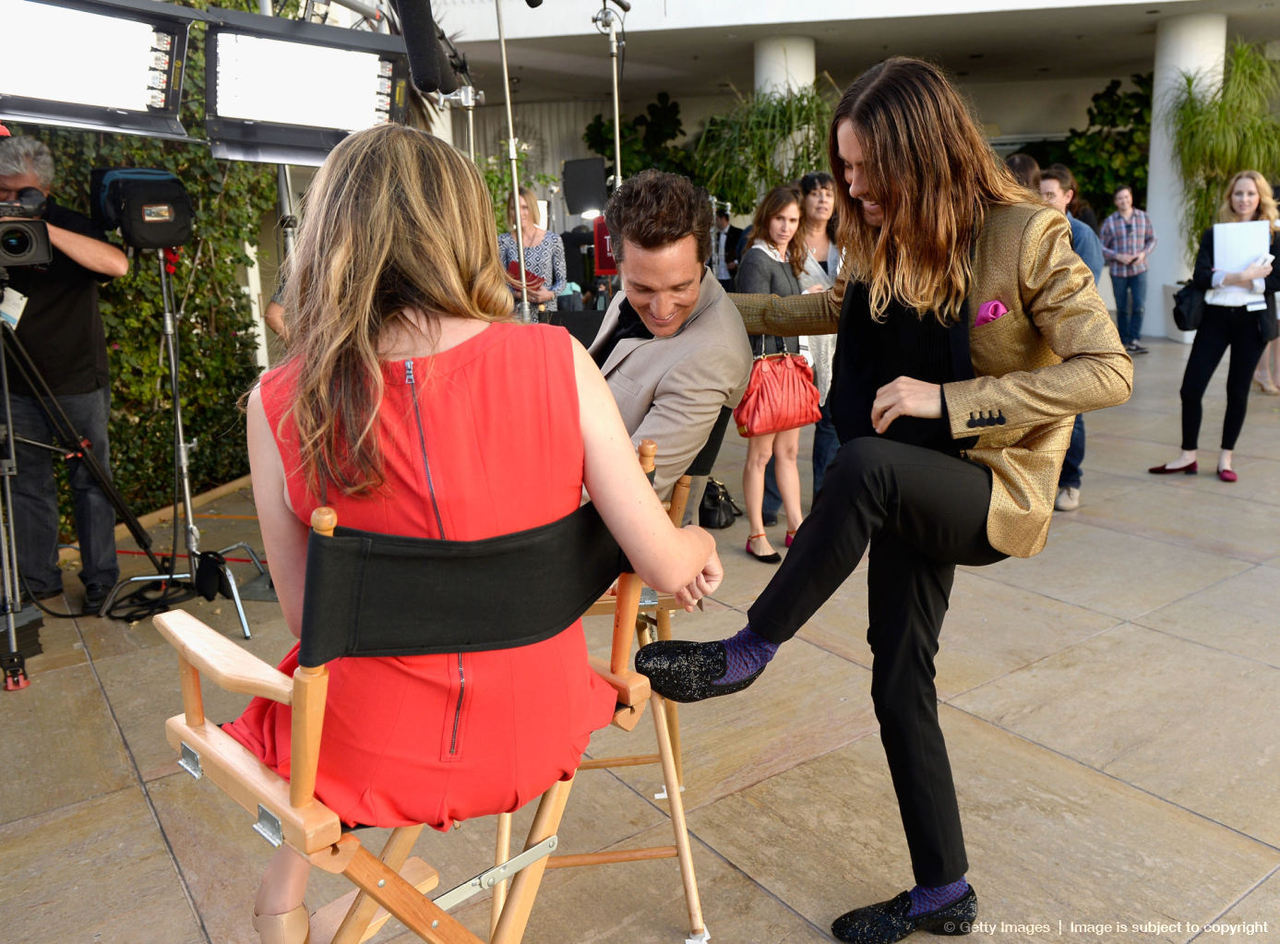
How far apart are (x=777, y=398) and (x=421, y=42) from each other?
1.98 metres

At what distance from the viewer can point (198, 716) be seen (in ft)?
5.44

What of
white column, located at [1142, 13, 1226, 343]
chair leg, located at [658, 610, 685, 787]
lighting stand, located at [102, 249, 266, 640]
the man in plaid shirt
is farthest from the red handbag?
white column, located at [1142, 13, 1226, 343]

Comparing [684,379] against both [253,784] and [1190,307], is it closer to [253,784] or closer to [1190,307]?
[253,784]

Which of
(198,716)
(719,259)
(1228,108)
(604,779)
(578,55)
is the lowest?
(604,779)

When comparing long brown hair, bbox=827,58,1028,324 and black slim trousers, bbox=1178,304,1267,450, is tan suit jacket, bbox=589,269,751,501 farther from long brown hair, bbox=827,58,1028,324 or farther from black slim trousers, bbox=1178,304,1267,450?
black slim trousers, bbox=1178,304,1267,450

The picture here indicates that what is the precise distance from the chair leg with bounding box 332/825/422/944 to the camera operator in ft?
10.6

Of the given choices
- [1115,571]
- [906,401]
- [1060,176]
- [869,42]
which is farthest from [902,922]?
[869,42]

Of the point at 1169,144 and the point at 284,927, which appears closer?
the point at 284,927

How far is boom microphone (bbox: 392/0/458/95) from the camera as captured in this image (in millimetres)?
3453

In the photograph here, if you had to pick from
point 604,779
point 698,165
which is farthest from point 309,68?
point 698,165

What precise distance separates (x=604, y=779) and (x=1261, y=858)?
1.60 meters

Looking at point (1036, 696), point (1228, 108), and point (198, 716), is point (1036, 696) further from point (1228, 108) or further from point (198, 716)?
point (1228, 108)

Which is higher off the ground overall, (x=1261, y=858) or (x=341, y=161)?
(x=341, y=161)

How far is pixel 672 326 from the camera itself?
2.59 metres
